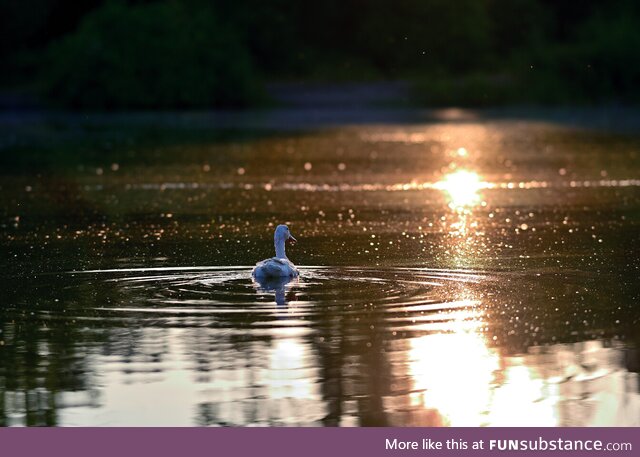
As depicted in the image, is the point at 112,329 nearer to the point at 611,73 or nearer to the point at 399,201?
the point at 399,201

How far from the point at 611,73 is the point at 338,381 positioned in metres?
49.3

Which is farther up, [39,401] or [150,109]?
[150,109]

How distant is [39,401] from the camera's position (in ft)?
29.6

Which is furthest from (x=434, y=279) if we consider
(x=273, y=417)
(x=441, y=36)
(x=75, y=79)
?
(x=441, y=36)

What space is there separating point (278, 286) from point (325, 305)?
909 millimetres

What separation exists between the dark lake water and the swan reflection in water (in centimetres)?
4

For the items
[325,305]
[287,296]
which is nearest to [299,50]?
[287,296]

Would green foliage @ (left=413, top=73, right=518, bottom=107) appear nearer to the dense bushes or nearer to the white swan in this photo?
the dense bushes

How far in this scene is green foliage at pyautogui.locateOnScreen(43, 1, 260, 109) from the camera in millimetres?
54719

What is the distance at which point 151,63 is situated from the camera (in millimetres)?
55719

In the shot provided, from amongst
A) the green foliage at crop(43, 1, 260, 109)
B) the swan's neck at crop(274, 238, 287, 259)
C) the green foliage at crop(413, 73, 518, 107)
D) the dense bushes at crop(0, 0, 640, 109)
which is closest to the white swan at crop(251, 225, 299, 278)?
the swan's neck at crop(274, 238, 287, 259)
